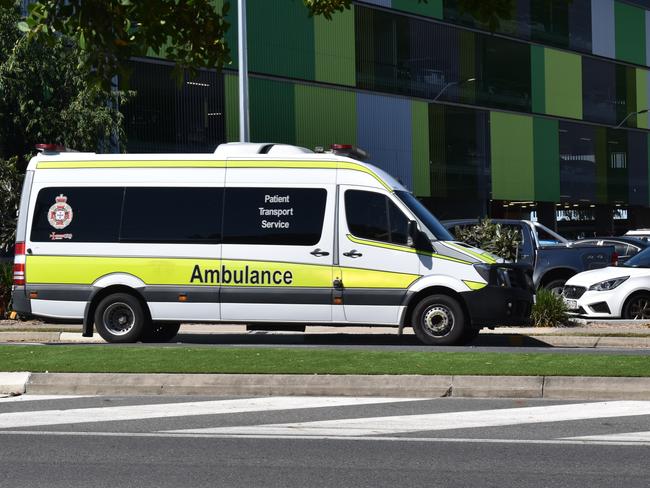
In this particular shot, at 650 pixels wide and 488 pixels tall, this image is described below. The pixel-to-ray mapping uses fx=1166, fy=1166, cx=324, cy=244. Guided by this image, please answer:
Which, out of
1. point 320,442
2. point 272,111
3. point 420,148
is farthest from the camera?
point 420,148

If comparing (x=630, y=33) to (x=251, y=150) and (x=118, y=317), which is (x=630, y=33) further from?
(x=118, y=317)

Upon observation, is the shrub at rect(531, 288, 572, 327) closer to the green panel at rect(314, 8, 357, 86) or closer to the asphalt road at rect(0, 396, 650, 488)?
the asphalt road at rect(0, 396, 650, 488)

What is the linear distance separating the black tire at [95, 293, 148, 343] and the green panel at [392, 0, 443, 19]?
102ft

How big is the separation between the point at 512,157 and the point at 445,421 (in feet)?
142

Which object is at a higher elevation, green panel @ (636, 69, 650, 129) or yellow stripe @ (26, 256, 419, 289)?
green panel @ (636, 69, 650, 129)

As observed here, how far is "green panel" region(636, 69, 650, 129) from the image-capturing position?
6025 centimetres

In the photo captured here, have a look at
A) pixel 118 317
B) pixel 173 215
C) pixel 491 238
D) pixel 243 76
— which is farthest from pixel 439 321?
pixel 243 76

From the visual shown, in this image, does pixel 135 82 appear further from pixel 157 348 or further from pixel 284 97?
pixel 157 348

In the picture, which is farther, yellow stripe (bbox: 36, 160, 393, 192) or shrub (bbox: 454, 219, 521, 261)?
shrub (bbox: 454, 219, 521, 261)

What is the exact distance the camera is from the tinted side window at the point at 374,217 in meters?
15.6

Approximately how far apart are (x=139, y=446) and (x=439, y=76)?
40.8 meters

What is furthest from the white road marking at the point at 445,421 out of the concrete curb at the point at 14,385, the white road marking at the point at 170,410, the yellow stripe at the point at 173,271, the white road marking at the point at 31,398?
the yellow stripe at the point at 173,271

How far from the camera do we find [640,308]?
19.5m

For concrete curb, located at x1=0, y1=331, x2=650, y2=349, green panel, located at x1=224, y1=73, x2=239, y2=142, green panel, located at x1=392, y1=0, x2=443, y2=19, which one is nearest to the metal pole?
concrete curb, located at x1=0, y1=331, x2=650, y2=349
